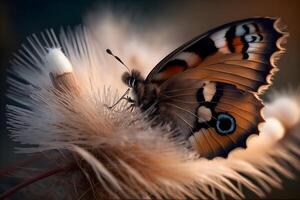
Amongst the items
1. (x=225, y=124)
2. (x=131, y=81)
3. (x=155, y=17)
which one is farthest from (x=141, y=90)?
(x=155, y=17)

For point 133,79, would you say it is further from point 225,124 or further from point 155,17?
point 155,17

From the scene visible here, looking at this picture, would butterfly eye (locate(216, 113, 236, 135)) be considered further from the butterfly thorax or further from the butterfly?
the butterfly thorax

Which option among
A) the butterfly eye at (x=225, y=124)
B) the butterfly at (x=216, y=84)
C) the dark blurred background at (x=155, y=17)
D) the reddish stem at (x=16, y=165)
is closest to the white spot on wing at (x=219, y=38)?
the butterfly at (x=216, y=84)

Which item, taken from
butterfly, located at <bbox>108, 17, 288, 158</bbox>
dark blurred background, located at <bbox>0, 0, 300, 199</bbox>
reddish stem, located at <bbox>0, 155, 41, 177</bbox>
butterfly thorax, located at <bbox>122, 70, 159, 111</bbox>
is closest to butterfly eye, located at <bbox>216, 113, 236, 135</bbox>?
butterfly, located at <bbox>108, 17, 288, 158</bbox>

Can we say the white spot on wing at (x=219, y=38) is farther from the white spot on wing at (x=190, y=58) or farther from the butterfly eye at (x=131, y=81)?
the butterfly eye at (x=131, y=81)

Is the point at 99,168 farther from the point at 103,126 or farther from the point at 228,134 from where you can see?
the point at 228,134

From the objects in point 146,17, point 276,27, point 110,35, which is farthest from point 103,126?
point 146,17

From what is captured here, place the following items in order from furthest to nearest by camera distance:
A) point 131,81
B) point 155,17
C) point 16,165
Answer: point 155,17 → point 131,81 → point 16,165
